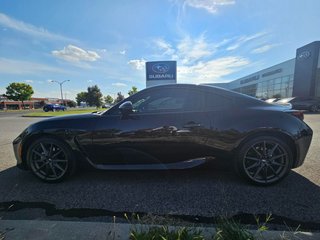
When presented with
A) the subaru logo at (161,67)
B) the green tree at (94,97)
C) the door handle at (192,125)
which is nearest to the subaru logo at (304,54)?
the subaru logo at (161,67)

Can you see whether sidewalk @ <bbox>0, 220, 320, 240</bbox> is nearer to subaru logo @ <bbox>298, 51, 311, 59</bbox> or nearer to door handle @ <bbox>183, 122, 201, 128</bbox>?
door handle @ <bbox>183, 122, 201, 128</bbox>

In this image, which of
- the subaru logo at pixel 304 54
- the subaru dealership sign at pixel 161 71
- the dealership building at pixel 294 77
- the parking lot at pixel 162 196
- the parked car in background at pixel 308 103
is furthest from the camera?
the subaru logo at pixel 304 54

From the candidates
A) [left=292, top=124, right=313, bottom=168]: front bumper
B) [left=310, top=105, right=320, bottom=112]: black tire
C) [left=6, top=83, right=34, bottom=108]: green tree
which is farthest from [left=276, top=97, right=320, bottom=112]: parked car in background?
[left=6, top=83, right=34, bottom=108]: green tree

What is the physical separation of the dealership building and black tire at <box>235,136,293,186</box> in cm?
2771

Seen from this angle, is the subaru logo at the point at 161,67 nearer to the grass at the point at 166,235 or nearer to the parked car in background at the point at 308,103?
the parked car in background at the point at 308,103

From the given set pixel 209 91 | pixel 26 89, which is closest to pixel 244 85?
pixel 209 91

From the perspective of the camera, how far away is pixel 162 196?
8.61 feet

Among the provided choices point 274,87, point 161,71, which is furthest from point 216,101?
point 274,87

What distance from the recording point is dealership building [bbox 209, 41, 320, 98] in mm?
24281

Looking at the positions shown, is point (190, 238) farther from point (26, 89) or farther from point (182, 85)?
point (26, 89)

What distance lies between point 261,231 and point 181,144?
139cm

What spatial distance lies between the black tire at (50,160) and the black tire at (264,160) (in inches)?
98.3

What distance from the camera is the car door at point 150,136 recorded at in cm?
287

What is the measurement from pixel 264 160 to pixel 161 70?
21659 millimetres
